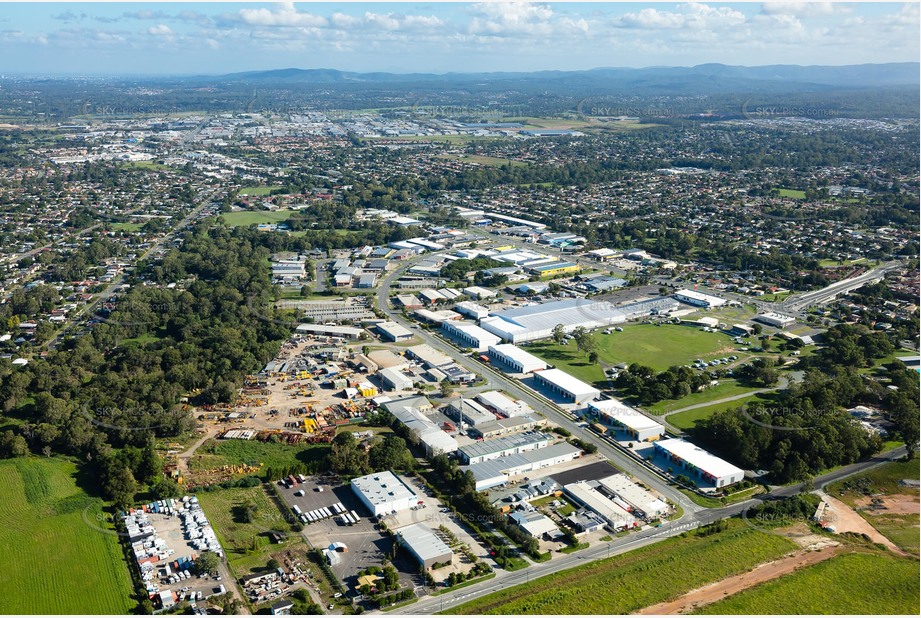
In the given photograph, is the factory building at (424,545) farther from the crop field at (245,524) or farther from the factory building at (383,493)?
the crop field at (245,524)

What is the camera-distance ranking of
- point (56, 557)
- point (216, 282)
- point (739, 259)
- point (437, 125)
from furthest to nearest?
1. point (437, 125)
2. point (739, 259)
3. point (216, 282)
4. point (56, 557)

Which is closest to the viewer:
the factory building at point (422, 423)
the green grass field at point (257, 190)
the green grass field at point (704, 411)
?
the factory building at point (422, 423)

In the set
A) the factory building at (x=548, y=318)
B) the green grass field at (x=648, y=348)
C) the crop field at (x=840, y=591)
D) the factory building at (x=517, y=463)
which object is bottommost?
the crop field at (x=840, y=591)

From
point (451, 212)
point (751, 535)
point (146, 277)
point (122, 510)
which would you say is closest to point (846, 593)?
point (751, 535)

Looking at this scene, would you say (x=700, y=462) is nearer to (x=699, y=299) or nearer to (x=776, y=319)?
(x=776, y=319)

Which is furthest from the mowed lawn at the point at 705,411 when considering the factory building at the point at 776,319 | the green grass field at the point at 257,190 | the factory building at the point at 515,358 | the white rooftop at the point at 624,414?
the green grass field at the point at 257,190

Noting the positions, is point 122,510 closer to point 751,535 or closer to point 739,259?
point 751,535

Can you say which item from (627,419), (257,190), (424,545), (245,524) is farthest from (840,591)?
(257,190)

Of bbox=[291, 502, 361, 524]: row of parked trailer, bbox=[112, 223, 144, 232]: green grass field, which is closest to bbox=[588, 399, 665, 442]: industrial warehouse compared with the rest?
bbox=[291, 502, 361, 524]: row of parked trailer
